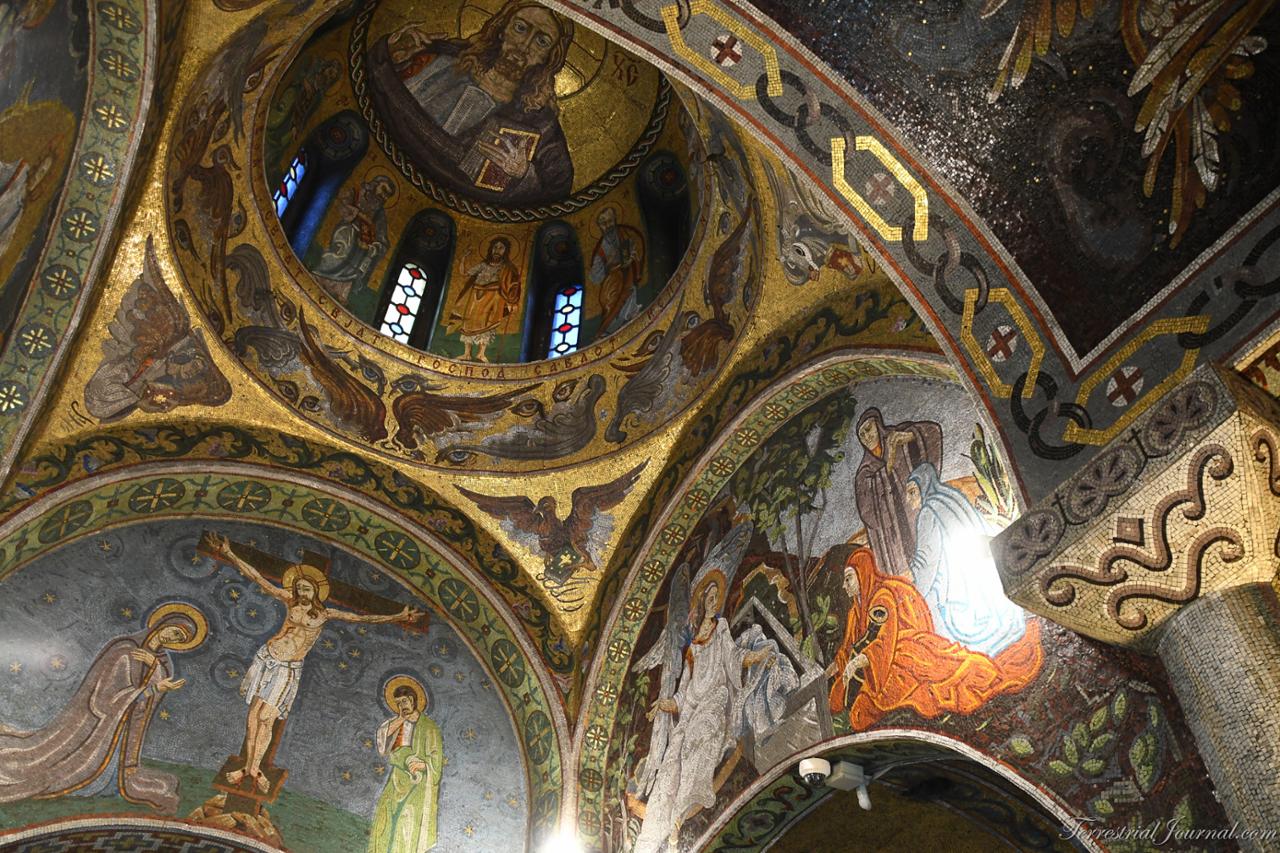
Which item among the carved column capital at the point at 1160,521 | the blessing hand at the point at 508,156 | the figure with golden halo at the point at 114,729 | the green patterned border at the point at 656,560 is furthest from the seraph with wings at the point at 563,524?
the carved column capital at the point at 1160,521

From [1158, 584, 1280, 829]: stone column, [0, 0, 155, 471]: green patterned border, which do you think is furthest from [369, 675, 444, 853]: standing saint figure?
[1158, 584, 1280, 829]: stone column

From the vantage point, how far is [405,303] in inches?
441

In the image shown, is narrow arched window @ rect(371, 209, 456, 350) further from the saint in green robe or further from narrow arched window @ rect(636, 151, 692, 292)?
the saint in green robe

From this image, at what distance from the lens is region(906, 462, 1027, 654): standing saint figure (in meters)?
6.27

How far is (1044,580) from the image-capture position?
4.66 metres

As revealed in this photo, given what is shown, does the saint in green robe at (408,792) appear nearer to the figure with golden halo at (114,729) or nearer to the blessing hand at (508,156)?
the figure with golden halo at (114,729)

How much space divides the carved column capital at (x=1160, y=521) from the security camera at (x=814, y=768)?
109 inches

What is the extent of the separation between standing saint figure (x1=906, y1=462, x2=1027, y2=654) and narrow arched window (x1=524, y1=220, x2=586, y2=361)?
4.81 meters

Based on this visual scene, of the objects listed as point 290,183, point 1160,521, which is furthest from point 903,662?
point 290,183

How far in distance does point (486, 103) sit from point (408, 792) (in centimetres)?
647

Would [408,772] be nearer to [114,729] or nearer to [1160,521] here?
[114,729]

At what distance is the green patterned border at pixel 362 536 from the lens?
9320 mm

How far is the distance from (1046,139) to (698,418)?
193 inches

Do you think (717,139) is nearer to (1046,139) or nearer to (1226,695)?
(1046,139)
